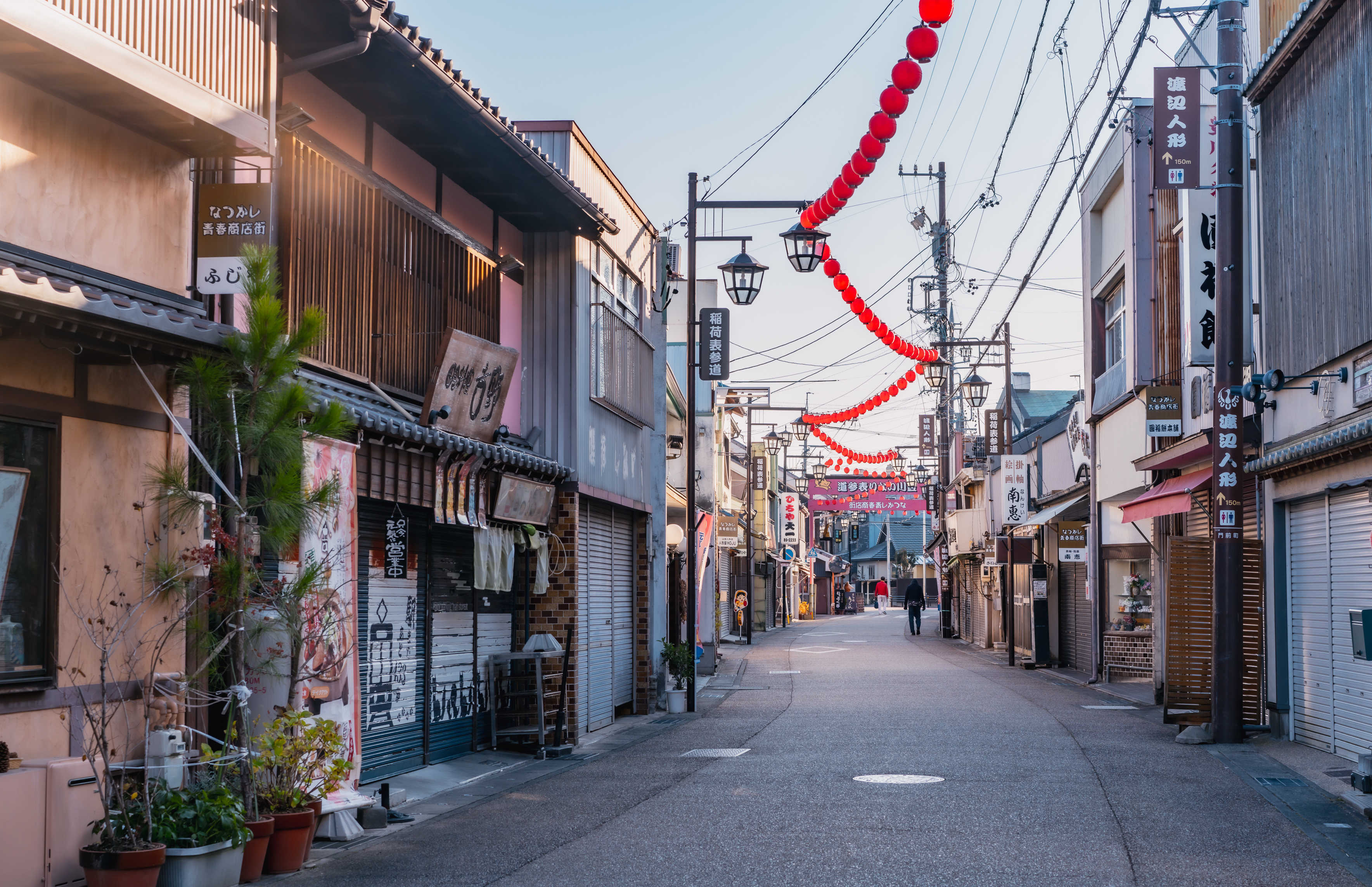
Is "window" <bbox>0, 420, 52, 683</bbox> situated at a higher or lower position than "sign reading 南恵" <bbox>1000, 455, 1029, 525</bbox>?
lower

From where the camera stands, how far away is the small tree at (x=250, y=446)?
28.4ft

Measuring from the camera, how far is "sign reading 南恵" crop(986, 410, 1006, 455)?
124ft

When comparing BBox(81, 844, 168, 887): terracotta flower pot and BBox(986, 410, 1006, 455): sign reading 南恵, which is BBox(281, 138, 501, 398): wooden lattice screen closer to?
BBox(81, 844, 168, 887): terracotta flower pot

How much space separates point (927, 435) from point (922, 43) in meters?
43.0

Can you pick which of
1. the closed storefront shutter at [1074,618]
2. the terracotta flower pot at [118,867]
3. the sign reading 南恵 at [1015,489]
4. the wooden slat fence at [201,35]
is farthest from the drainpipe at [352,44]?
the sign reading 南恵 at [1015,489]

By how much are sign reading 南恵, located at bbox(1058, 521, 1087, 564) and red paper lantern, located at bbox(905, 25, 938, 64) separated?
17.9 m

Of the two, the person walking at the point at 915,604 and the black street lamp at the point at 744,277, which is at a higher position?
the black street lamp at the point at 744,277

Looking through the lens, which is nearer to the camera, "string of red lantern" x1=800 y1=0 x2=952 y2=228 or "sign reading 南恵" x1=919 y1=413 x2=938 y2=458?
"string of red lantern" x1=800 y1=0 x2=952 y2=228

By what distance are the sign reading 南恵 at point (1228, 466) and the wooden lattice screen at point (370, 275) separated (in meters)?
9.08

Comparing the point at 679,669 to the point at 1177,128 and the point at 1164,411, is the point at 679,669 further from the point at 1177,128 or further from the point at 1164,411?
the point at 1177,128

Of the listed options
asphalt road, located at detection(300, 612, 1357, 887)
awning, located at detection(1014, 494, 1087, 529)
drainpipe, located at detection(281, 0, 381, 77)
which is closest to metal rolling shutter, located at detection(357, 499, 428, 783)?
asphalt road, located at detection(300, 612, 1357, 887)

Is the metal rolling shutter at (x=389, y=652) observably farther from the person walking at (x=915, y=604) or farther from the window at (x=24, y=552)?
the person walking at (x=915, y=604)

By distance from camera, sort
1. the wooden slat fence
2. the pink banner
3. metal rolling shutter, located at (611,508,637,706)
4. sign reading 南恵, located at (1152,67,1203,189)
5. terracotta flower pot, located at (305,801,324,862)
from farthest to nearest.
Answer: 1. the pink banner
2. metal rolling shutter, located at (611,508,637,706)
3. sign reading 南恵, located at (1152,67,1203,189)
4. terracotta flower pot, located at (305,801,324,862)
5. the wooden slat fence

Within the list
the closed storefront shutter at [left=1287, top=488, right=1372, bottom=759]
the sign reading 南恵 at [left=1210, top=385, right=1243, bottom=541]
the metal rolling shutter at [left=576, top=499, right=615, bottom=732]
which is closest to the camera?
the closed storefront shutter at [left=1287, top=488, right=1372, bottom=759]
